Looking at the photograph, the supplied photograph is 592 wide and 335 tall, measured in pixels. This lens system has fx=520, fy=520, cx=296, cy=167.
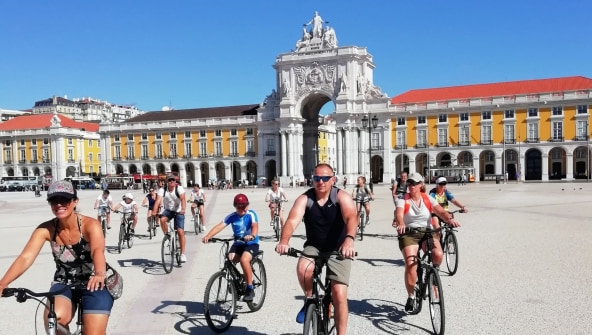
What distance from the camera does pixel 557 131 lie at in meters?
60.5

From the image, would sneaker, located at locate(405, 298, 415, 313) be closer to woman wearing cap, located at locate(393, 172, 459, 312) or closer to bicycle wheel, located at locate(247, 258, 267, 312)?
woman wearing cap, located at locate(393, 172, 459, 312)

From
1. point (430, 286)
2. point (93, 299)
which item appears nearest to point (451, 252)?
point (430, 286)

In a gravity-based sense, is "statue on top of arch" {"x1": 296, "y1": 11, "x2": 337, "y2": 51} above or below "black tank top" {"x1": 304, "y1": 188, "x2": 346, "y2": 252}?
above

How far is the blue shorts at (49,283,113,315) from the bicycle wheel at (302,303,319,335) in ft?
5.26

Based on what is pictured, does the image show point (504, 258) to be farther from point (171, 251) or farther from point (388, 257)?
point (171, 251)

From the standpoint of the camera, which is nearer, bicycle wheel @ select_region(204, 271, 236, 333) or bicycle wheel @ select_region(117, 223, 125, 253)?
bicycle wheel @ select_region(204, 271, 236, 333)

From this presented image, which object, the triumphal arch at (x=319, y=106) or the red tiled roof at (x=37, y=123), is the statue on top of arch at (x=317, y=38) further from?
the red tiled roof at (x=37, y=123)

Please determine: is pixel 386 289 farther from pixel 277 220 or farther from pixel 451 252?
pixel 277 220

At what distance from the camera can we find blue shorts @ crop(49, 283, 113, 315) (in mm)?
3968

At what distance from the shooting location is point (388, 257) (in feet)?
34.5

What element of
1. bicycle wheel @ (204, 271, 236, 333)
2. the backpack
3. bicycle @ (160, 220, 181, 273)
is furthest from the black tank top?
bicycle @ (160, 220, 181, 273)

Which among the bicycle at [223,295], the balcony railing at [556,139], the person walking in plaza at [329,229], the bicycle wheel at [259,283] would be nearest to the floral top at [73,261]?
the person walking in plaza at [329,229]

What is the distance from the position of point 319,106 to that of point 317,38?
9.66 m

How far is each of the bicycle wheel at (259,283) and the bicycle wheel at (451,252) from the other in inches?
135
